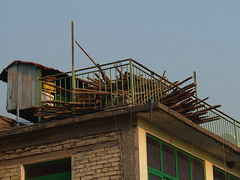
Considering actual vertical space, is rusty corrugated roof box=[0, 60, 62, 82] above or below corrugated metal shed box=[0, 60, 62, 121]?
above

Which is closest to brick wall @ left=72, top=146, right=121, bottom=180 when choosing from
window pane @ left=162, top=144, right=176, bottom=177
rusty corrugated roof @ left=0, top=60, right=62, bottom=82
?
window pane @ left=162, top=144, right=176, bottom=177

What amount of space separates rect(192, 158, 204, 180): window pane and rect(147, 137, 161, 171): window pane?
6.82 feet

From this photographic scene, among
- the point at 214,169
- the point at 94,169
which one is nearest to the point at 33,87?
the point at 94,169

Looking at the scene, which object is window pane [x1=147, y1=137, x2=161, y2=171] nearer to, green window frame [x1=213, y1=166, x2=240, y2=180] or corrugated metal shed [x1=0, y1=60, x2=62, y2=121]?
green window frame [x1=213, y1=166, x2=240, y2=180]

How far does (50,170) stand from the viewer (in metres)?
16.2

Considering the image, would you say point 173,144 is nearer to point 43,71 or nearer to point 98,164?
point 98,164

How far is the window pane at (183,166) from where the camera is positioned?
55.4ft

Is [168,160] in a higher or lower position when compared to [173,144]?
lower

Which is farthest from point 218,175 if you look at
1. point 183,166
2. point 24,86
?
A: point 24,86

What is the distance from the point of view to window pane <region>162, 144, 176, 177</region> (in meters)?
16.2

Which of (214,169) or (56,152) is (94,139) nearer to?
(56,152)

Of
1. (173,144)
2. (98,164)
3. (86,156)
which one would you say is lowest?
(98,164)

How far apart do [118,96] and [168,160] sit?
2.28 meters

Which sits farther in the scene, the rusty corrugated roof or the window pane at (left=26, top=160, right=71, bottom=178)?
the rusty corrugated roof
